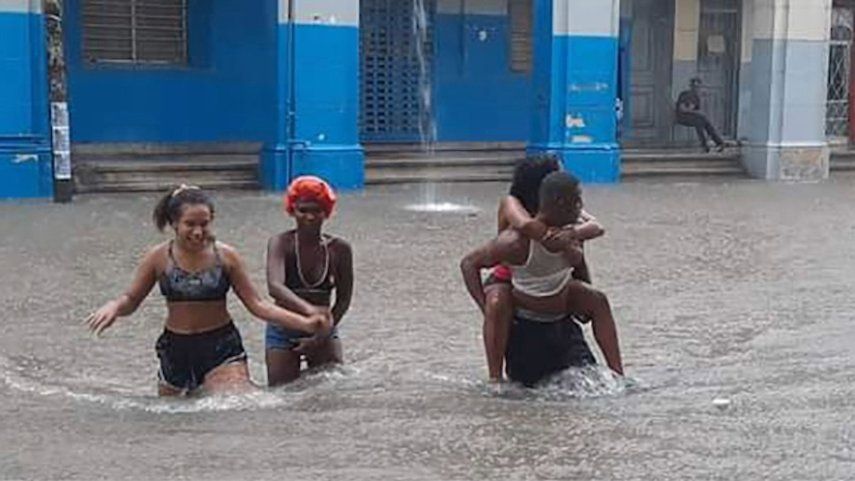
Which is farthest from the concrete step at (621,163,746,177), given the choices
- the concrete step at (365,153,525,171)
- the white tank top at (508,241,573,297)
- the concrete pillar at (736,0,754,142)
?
the white tank top at (508,241,573,297)

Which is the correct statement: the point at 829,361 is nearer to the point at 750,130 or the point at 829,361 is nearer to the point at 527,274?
the point at 527,274

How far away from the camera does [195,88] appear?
20.5 metres

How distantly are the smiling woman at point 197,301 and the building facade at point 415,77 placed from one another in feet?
35.4

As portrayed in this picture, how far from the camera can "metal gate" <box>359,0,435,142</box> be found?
22.1m

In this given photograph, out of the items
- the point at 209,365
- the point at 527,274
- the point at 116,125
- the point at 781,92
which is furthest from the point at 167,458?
the point at 781,92

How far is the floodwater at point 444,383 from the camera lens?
5.72 m

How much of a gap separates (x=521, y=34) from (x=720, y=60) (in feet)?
13.7

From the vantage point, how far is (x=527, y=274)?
22.9 feet

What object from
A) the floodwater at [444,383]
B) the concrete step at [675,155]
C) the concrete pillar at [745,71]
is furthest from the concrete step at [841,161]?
the floodwater at [444,383]

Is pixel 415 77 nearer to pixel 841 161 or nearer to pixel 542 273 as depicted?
pixel 841 161

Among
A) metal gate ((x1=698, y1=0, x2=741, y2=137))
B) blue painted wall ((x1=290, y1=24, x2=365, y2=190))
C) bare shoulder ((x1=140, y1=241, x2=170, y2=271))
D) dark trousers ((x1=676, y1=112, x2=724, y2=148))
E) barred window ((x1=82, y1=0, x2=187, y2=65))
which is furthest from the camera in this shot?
metal gate ((x1=698, y1=0, x2=741, y2=137))

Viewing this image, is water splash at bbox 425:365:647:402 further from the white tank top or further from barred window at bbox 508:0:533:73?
barred window at bbox 508:0:533:73

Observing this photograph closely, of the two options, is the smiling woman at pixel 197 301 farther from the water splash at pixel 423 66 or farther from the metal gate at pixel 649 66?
→ the metal gate at pixel 649 66

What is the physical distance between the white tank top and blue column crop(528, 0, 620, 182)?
1374 cm
